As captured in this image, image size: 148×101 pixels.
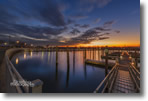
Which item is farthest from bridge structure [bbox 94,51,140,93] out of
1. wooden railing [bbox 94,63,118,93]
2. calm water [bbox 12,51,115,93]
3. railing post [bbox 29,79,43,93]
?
calm water [bbox 12,51,115,93]

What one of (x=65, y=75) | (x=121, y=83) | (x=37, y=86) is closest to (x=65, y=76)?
(x=65, y=75)

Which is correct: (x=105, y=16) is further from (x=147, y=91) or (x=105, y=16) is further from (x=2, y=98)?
(x=2, y=98)

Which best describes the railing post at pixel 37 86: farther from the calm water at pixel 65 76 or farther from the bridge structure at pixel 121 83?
the calm water at pixel 65 76

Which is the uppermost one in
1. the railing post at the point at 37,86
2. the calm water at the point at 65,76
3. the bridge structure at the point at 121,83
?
the railing post at the point at 37,86

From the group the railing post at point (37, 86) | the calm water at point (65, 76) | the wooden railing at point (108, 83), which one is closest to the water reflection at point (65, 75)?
the calm water at point (65, 76)

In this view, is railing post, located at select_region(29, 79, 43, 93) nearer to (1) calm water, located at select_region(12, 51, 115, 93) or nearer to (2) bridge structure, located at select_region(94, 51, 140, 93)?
(2) bridge structure, located at select_region(94, 51, 140, 93)

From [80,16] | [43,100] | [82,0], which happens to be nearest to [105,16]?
[80,16]

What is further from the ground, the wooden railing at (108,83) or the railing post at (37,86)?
the railing post at (37,86)

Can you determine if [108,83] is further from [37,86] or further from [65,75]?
[65,75]

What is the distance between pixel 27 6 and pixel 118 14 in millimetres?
5375

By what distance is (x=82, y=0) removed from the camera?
332 centimetres

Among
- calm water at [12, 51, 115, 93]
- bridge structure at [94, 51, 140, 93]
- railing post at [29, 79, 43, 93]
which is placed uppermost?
railing post at [29, 79, 43, 93]

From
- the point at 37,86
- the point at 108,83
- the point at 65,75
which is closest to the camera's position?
the point at 37,86

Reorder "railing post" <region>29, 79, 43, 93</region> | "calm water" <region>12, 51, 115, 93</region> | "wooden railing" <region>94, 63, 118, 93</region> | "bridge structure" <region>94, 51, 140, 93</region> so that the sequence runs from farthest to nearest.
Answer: "calm water" <region>12, 51, 115, 93</region>
"bridge structure" <region>94, 51, 140, 93</region>
"wooden railing" <region>94, 63, 118, 93</region>
"railing post" <region>29, 79, 43, 93</region>
